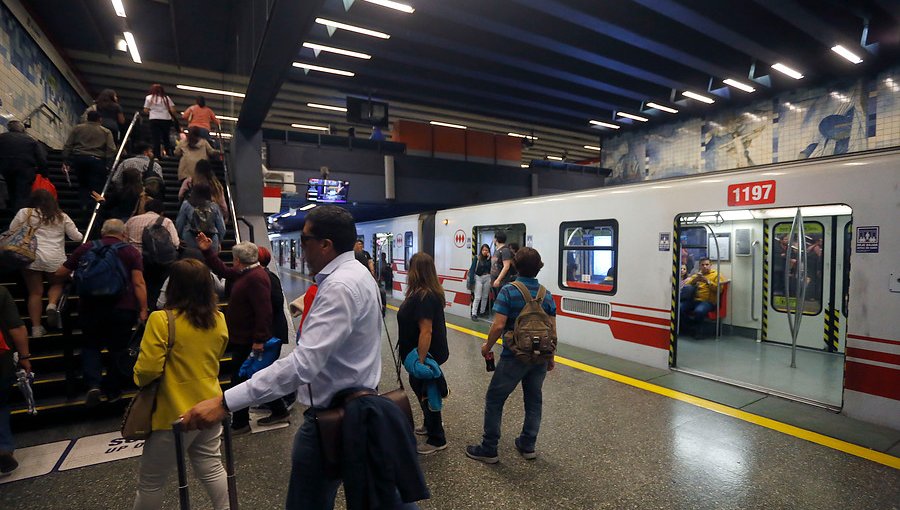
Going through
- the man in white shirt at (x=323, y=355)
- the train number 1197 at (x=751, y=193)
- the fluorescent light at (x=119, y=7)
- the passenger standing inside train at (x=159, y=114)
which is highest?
the fluorescent light at (x=119, y=7)

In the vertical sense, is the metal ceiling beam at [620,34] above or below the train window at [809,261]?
above

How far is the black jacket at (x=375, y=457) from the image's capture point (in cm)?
139

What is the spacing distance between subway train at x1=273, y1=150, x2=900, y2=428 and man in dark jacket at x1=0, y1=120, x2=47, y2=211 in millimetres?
6490

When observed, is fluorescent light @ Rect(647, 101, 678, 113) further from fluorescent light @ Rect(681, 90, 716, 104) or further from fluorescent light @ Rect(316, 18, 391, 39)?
fluorescent light @ Rect(316, 18, 391, 39)

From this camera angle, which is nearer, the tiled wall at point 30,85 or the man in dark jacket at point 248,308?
the man in dark jacket at point 248,308

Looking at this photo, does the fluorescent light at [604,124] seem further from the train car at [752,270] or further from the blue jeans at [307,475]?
the blue jeans at [307,475]

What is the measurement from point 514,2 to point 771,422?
661cm

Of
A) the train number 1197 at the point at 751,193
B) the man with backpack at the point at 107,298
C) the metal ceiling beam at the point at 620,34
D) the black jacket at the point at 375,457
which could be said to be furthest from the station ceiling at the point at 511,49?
the black jacket at the point at 375,457

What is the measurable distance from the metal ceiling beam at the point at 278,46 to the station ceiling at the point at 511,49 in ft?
2.10

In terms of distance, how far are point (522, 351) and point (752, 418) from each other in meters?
2.57

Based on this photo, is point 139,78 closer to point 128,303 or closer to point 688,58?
point 128,303

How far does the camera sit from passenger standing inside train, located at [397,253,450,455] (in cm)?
305

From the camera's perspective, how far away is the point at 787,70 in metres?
9.10

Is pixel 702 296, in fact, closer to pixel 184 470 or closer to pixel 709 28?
pixel 709 28
